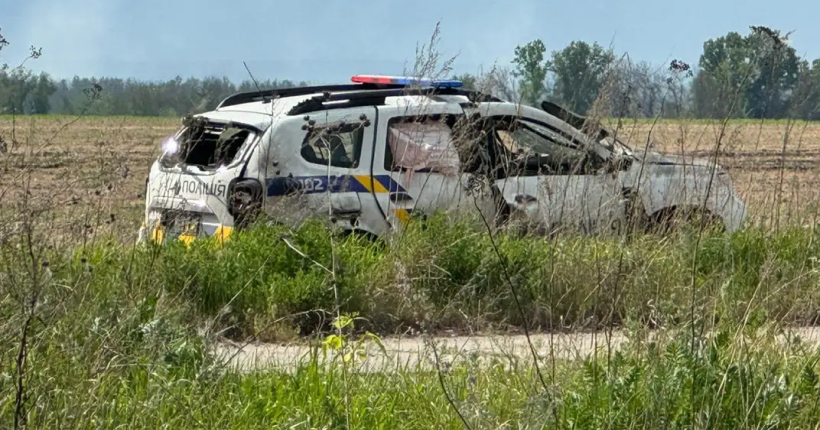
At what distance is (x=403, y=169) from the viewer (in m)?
9.84

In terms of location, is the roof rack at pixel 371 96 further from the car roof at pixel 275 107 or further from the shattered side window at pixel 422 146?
the shattered side window at pixel 422 146

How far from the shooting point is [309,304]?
320 inches

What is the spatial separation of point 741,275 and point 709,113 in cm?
147

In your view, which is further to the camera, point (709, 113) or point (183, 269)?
point (709, 113)

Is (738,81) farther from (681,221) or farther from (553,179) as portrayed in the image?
(553,179)

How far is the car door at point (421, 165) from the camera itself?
9688 mm

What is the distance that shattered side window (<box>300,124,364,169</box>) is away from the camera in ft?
31.8

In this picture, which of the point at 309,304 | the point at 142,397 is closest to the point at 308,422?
the point at 142,397

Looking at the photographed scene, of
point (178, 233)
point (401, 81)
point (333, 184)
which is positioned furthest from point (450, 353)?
point (401, 81)

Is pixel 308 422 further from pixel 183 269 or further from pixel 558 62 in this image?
pixel 558 62

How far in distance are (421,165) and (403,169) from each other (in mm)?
145

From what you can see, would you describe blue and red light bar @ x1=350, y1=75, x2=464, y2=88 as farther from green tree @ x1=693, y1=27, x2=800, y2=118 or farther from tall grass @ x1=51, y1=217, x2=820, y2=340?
green tree @ x1=693, y1=27, x2=800, y2=118

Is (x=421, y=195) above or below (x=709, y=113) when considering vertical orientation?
below

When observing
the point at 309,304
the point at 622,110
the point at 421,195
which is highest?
the point at 622,110
